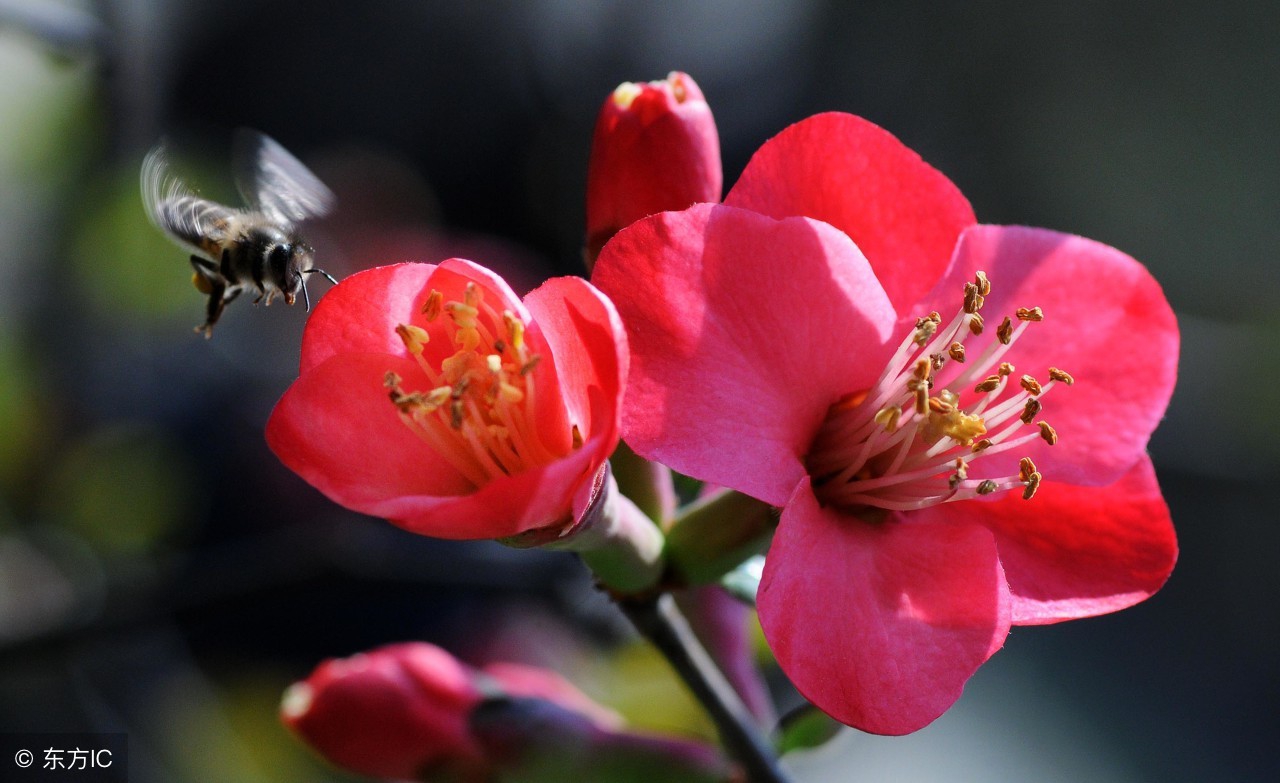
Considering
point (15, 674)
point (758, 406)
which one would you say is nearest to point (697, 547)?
point (758, 406)

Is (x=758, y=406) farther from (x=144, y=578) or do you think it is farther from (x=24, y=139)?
(x=24, y=139)

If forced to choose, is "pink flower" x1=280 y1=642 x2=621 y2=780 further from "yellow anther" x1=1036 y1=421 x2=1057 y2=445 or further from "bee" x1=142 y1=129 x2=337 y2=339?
"yellow anther" x1=1036 y1=421 x2=1057 y2=445

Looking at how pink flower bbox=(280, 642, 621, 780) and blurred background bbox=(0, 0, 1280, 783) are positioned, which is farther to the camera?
blurred background bbox=(0, 0, 1280, 783)

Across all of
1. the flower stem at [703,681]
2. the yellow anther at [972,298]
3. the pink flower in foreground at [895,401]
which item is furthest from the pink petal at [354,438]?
the yellow anther at [972,298]

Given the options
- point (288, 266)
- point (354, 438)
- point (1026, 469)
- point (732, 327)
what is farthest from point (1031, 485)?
point (288, 266)

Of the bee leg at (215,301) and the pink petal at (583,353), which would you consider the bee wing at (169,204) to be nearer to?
the bee leg at (215,301)

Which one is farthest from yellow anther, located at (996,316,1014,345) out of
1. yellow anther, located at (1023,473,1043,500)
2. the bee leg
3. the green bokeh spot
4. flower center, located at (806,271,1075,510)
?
the green bokeh spot
